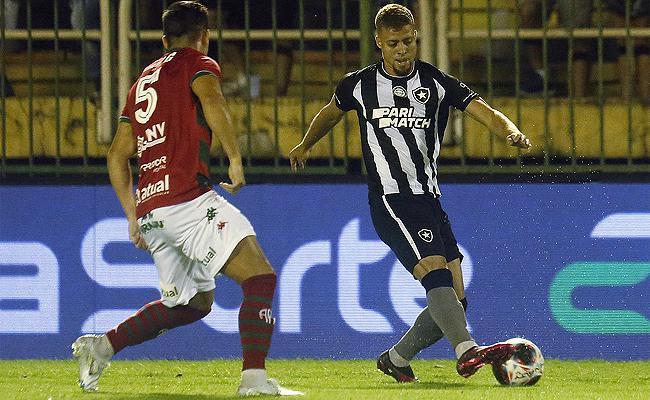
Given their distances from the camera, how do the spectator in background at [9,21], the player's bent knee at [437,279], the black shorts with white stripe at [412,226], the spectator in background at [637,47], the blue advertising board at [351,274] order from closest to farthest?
the player's bent knee at [437,279], the black shorts with white stripe at [412,226], the blue advertising board at [351,274], the spectator in background at [9,21], the spectator in background at [637,47]

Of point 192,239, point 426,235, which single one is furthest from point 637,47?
point 192,239

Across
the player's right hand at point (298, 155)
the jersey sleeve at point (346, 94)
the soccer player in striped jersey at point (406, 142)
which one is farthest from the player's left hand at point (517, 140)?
the player's right hand at point (298, 155)

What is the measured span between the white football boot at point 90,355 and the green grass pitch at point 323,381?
9 cm

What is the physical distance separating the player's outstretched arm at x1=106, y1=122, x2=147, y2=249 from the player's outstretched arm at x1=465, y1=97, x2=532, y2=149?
171 cm

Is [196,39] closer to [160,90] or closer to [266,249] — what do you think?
[160,90]

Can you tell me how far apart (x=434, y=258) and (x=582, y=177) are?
223 cm

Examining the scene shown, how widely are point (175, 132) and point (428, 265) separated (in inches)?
55.0

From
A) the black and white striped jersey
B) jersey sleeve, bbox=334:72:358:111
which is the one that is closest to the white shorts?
the black and white striped jersey

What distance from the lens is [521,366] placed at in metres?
7.45

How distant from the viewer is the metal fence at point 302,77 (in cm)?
988

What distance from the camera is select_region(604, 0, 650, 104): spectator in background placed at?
1035 centimetres

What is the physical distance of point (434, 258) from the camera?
25.3 ft

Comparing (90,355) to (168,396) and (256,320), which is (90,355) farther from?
(256,320)

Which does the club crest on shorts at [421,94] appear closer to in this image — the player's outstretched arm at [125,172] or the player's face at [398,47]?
the player's face at [398,47]
